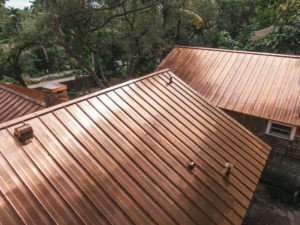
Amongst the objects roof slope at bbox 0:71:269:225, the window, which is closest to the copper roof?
the window

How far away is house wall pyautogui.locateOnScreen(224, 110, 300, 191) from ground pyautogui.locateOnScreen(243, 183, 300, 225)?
0.55 meters

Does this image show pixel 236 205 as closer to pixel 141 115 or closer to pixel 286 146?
pixel 141 115

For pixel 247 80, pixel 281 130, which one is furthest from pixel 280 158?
pixel 247 80

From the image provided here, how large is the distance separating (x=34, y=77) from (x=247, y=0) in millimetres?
29776

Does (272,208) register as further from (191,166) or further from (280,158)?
(191,166)

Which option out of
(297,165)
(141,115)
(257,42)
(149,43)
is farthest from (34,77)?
(297,165)

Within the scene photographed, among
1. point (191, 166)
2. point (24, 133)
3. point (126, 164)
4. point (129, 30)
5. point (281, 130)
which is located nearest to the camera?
point (24, 133)

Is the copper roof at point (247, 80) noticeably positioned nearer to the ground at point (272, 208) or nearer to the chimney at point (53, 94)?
the ground at point (272, 208)

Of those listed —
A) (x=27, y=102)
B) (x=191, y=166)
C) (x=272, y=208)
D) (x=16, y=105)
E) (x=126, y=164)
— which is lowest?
(x=272, y=208)

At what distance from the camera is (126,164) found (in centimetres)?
588

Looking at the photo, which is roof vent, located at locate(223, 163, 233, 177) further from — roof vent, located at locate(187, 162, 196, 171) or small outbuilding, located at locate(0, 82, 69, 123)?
small outbuilding, located at locate(0, 82, 69, 123)

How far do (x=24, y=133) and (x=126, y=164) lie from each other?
2505mm

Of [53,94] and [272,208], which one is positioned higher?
[53,94]

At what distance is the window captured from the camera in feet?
35.3
